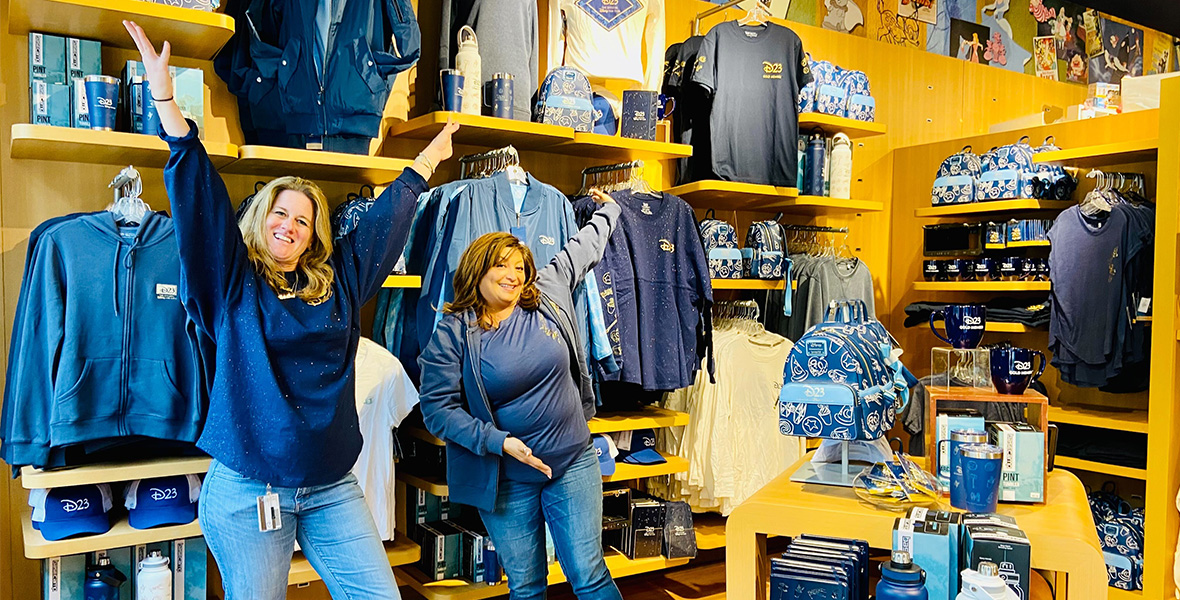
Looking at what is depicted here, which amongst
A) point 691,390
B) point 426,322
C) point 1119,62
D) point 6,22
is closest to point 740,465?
point 691,390

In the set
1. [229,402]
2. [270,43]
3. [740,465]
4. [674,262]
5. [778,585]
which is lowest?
[740,465]

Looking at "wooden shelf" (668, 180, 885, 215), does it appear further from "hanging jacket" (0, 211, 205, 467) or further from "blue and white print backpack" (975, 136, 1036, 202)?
"hanging jacket" (0, 211, 205, 467)

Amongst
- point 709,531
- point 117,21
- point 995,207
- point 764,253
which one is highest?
point 117,21

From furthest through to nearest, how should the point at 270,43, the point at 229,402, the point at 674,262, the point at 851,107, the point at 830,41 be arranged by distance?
the point at 830,41
the point at 851,107
the point at 674,262
the point at 270,43
the point at 229,402

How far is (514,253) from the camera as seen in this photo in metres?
3.00

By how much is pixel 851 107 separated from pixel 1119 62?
3734 millimetres

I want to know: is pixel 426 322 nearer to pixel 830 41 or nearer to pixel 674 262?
pixel 674 262

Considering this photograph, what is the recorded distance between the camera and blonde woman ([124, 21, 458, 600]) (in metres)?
2.30

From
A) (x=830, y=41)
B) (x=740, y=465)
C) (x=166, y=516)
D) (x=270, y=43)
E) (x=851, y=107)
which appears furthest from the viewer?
(x=830, y=41)

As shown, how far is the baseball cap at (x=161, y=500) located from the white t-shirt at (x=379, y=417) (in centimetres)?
55

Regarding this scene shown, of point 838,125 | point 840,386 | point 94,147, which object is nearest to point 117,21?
point 94,147

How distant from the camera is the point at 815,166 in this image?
489 centimetres

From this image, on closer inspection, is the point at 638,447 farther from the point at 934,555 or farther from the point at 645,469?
the point at 934,555

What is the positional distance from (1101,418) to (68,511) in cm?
448
